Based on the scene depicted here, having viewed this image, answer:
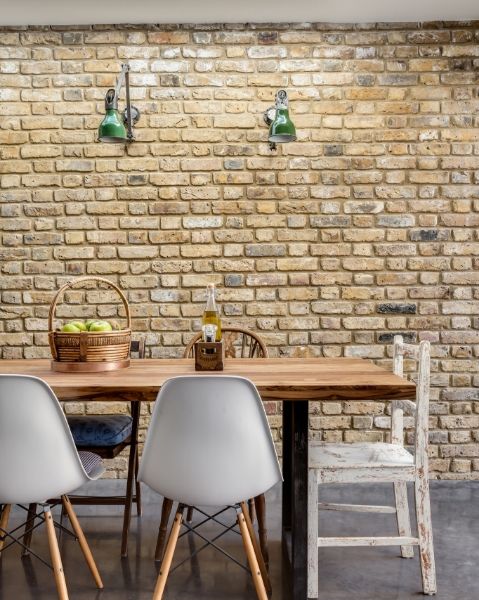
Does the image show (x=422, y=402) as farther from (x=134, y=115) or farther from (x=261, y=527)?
(x=134, y=115)

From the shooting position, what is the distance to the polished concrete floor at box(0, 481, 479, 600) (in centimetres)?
249

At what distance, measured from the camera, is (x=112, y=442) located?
2861 mm

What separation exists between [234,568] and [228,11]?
2923 millimetres

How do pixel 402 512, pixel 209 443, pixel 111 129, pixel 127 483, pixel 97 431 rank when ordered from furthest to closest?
pixel 111 129, pixel 127 483, pixel 97 431, pixel 402 512, pixel 209 443

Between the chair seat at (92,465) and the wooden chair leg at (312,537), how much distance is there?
0.76m

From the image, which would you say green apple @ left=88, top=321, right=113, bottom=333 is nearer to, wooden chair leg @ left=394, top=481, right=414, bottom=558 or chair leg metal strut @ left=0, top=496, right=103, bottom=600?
chair leg metal strut @ left=0, top=496, right=103, bottom=600

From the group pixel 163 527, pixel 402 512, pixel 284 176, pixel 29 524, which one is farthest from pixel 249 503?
pixel 284 176

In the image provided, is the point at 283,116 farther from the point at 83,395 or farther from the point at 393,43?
the point at 83,395

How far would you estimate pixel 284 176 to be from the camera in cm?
397

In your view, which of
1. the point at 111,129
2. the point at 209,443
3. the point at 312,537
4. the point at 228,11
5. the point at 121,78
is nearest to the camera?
the point at 209,443

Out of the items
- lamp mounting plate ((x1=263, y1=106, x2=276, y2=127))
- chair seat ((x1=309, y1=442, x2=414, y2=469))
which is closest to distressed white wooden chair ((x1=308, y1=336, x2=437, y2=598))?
chair seat ((x1=309, y1=442, x2=414, y2=469))

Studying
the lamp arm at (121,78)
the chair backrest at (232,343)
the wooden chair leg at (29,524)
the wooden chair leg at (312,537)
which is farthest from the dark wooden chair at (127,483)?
the lamp arm at (121,78)

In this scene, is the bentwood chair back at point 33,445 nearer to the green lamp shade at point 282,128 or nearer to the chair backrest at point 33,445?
the chair backrest at point 33,445

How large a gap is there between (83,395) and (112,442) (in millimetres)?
779
